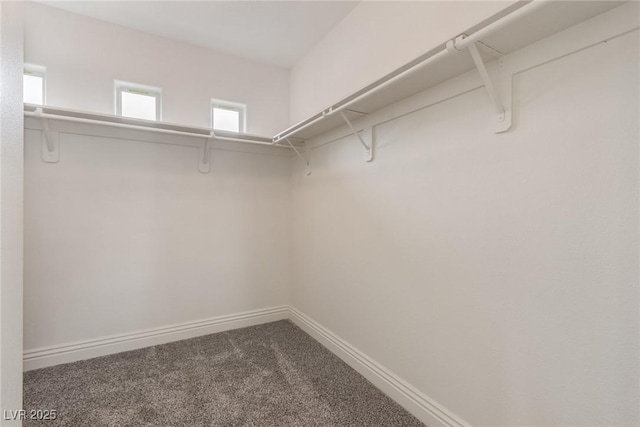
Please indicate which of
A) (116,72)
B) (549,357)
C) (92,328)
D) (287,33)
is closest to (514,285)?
(549,357)

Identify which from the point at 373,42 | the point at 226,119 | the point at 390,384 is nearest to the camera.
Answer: the point at 390,384

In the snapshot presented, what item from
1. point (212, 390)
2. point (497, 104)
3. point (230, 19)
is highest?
point (230, 19)

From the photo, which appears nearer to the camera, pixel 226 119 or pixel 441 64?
pixel 441 64

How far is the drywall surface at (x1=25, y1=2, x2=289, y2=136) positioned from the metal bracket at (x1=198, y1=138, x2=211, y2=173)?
21cm

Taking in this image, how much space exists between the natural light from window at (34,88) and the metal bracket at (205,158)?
3.59ft

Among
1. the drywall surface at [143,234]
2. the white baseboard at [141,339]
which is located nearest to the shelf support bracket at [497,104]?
the drywall surface at [143,234]

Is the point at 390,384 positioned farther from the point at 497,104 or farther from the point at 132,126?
the point at 132,126

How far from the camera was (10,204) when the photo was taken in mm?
860

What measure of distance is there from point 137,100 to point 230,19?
3.34ft

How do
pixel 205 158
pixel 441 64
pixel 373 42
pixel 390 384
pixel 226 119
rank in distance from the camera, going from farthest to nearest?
pixel 226 119
pixel 205 158
pixel 373 42
pixel 390 384
pixel 441 64

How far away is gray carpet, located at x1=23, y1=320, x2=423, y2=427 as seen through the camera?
1.60m

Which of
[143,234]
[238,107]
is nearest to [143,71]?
[238,107]

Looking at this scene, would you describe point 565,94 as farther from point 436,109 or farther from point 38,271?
point 38,271

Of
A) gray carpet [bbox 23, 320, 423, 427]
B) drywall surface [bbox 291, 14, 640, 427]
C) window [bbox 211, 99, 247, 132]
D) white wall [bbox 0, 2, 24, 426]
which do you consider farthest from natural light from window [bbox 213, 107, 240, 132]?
gray carpet [bbox 23, 320, 423, 427]
